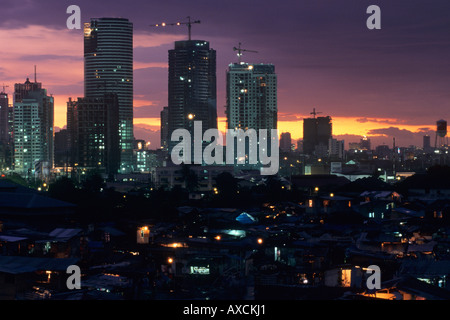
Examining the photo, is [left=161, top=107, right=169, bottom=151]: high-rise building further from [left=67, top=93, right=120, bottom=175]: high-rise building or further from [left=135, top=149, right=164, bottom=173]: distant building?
[left=67, top=93, right=120, bottom=175]: high-rise building

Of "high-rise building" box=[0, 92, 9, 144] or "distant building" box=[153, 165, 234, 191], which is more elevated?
"high-rise building" box=[0, 92, 9, 144]

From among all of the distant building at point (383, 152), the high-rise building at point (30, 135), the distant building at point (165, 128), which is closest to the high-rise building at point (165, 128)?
the distant building at point (165, 128)

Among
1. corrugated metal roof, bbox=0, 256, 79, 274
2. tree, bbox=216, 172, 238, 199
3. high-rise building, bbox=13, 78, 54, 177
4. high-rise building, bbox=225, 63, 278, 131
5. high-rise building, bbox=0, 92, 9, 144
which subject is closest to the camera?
corrugated metal roof, bbox=0, 256, 79, 274

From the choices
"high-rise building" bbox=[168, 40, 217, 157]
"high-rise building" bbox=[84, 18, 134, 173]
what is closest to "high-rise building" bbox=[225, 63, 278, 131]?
"high-rise building" bbox=[168, 40, 217, 157]

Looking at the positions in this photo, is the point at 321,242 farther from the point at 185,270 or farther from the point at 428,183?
the point at 428,183

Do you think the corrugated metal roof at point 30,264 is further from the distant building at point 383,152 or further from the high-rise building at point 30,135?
the distant building at point 383,152
